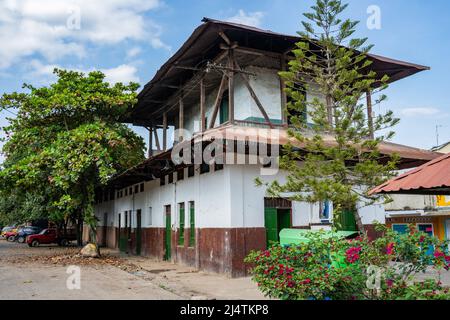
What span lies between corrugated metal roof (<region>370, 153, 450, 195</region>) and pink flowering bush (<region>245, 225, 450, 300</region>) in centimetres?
74

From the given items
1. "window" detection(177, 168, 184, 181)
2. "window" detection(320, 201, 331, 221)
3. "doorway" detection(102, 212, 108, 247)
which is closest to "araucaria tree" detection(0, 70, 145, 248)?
"window" detection(177, 168, 184, 181)

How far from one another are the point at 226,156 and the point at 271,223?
2589 millimetres

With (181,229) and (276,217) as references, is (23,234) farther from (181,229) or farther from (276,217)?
(276,217)

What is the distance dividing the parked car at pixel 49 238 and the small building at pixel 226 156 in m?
14.7

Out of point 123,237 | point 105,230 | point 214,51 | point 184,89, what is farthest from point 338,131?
point 105,230

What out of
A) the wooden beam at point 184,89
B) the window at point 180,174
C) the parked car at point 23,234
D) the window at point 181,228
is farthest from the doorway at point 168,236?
the parked car at point 23,234

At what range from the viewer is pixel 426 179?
6.18 meters

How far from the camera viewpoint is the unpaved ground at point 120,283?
10.1 m

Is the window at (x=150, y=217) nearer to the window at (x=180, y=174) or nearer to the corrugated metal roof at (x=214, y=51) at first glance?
the window at (x=180, y=174)

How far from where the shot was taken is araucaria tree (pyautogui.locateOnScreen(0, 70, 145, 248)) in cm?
1733
